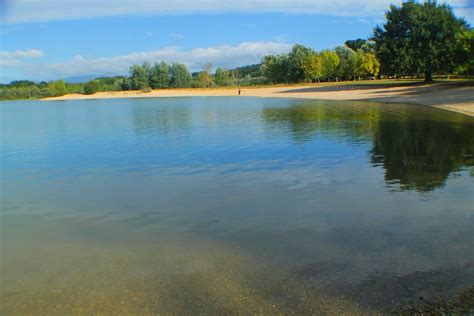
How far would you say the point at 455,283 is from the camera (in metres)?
5.54

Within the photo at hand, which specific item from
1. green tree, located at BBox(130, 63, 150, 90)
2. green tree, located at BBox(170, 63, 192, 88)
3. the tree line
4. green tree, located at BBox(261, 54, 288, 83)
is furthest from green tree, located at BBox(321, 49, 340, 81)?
green tree, located at BBox(130, 63, 150, 90)

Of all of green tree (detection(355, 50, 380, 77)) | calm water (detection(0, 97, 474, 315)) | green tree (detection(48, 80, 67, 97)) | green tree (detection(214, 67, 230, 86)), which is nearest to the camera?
calm water (detection(0, 97, 474, 315))

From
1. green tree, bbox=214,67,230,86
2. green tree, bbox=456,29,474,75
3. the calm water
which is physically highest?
green tree, bbox=214,67,230,86

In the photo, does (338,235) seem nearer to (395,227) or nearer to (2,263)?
(395,227)

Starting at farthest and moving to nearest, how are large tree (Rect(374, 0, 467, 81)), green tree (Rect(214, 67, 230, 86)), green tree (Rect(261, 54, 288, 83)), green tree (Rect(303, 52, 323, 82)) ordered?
green tree (Rect(214, 67, 230, 86)) < green tree (Rect(261, 54, 288, 83)) < green tree (Rect(303, 52, 323, 82)) < large tree (Rect(374, 0, 467, 81))

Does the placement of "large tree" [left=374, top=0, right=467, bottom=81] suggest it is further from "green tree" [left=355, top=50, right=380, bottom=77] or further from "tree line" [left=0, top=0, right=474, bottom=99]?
"green tree" [left=355, top=50, right=380, bottom=77]

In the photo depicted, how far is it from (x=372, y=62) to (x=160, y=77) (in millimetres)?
63341

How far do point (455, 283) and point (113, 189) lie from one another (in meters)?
9.34

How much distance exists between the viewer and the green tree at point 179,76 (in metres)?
122

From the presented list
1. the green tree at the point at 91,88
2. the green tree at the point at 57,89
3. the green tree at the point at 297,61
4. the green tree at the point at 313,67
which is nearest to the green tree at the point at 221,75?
the green tree at the point at 297,61

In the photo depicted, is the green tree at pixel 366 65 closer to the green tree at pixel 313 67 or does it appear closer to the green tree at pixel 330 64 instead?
the green tree at pixel 330 64

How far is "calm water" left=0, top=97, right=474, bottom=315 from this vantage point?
563 cm

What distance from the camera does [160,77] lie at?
12150 cm

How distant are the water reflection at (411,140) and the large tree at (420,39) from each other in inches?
1216
